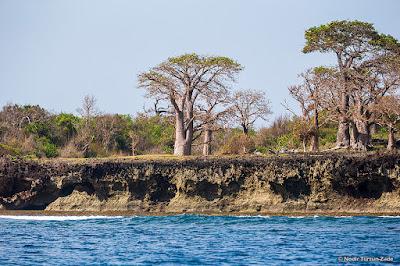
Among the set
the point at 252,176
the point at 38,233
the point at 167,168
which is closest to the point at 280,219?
the point at 252,176

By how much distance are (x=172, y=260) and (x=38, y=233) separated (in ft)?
43.5

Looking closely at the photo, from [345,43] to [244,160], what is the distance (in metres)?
16.5

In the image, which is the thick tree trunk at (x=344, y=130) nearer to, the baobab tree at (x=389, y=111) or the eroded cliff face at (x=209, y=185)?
the baobab tree at (x=389, y=111)

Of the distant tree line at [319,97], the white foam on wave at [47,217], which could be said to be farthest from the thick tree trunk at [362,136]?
the white foam on wave at [47,217]

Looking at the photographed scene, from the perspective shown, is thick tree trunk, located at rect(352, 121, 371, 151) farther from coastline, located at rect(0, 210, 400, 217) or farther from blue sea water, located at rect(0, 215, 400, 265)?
blue sea water, located at rect(0, 215, 400, 265)

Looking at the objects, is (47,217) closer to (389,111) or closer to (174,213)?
(174,213)

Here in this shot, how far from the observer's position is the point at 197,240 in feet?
124

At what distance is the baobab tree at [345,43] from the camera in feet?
213

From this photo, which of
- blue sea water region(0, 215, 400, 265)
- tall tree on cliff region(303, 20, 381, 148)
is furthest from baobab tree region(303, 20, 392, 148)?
blue sea water region(0, 215, 400, 265)

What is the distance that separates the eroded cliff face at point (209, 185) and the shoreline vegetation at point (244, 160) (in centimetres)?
7

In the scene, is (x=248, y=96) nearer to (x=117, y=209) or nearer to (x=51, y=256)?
(x=117, y=209)

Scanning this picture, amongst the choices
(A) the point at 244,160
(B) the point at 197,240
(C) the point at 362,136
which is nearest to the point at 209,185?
(A) the point at 244,160

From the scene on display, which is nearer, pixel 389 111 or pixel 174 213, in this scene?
pixel 174 213

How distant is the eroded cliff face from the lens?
5294 cm
